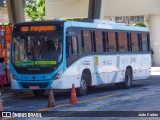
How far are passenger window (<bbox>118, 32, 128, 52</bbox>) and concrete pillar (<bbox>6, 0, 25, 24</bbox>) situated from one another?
14878mm

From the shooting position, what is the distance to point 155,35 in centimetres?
4944

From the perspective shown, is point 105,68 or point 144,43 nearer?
point 105,68

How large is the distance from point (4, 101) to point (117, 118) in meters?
6.41

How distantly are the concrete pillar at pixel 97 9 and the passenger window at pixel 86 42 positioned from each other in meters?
18.1

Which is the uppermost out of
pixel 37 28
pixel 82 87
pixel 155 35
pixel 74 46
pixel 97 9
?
pixel 37 28

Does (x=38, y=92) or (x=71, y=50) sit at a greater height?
(x=71, y=50)

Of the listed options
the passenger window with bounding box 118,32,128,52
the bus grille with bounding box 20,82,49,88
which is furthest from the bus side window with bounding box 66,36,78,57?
the passenger window with bounding box 118,32,128,52

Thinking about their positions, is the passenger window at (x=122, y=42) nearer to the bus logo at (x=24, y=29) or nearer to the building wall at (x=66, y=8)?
the bus logo at (x=24, y=29)

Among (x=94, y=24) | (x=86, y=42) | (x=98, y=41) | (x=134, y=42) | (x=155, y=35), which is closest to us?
(x=86, y=42)

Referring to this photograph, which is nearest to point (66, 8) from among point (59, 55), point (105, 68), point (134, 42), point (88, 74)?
point (134, 42)

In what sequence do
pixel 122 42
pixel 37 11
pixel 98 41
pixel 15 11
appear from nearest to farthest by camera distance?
1. pixel 98 41
2. pixel 122 42
3. pixel 15 11
4. pixel 37 11

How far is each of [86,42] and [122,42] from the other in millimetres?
3659

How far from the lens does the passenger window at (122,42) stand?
23375 millimetres

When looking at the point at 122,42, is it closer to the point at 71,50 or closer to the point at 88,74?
the point at 88,74
